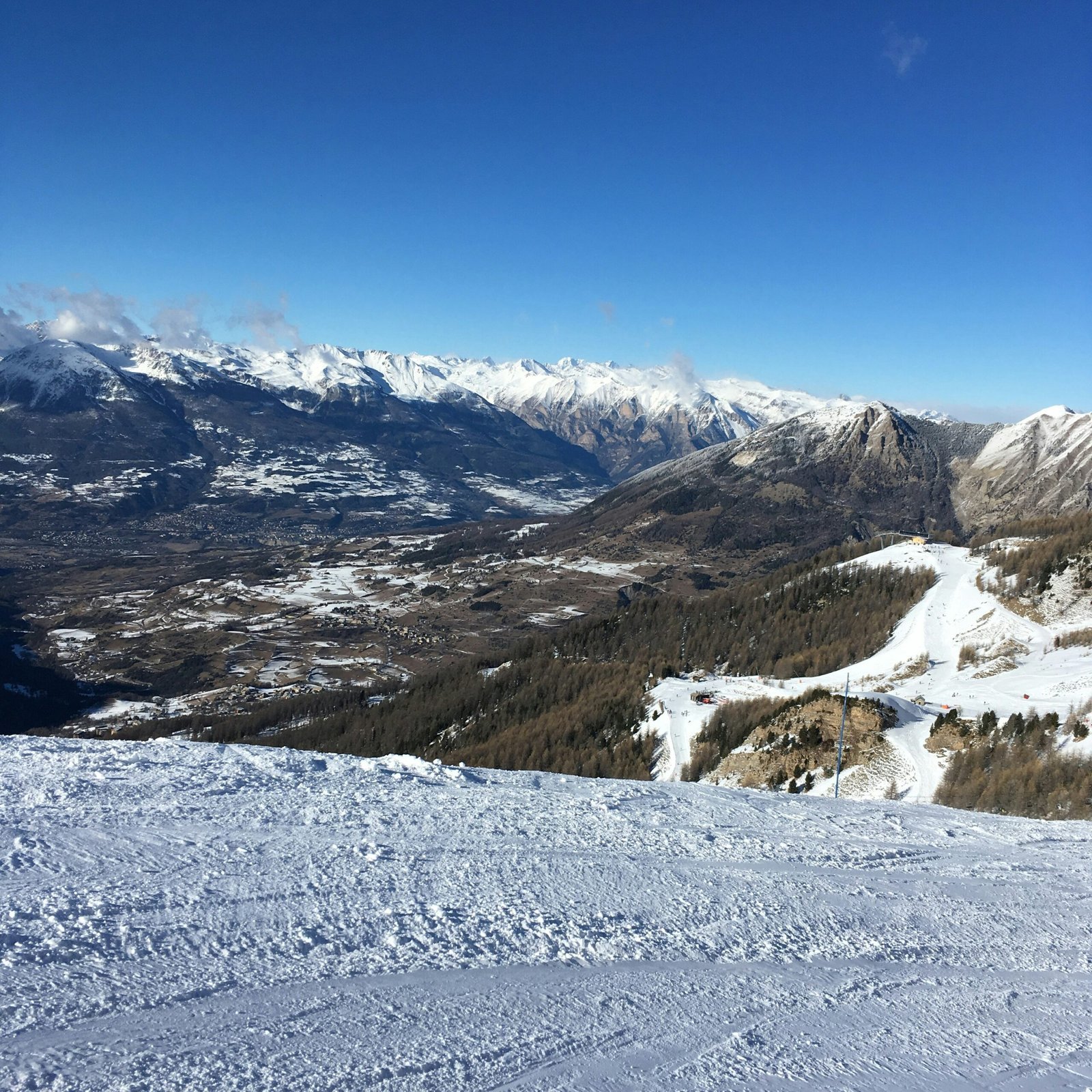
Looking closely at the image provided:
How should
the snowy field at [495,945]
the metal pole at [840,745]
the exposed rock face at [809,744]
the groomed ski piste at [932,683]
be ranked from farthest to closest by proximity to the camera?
the exposed rock face at [809,744], the groomed ski piste at [932,683], the metal pole at [840,745], the snowy field at [495,945]

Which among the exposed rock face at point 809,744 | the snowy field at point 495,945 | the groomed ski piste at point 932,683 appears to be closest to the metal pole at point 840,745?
the exposed rock face at point 809,744

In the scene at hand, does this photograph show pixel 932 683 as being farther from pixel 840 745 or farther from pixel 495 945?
pixel 495 945

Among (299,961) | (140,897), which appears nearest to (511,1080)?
(299,961)

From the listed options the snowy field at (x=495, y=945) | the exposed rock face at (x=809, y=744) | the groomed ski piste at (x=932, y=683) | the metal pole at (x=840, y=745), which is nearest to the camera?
the snowy field at (x=495, y=945)

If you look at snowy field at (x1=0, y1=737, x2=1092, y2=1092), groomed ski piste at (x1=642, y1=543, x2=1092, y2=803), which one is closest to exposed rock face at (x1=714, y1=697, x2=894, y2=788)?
groomed ski piste at (x1=642, y1=543, x2=1092, y2=803)

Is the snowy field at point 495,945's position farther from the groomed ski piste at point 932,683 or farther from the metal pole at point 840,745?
the groomed ski piste at point 932,683

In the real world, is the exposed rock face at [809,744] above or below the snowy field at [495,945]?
below

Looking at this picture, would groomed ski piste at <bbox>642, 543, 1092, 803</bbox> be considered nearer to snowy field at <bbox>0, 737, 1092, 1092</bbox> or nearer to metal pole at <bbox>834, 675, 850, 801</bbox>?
metal pole at <bbox>834, 675, 850, 801</bbox>
